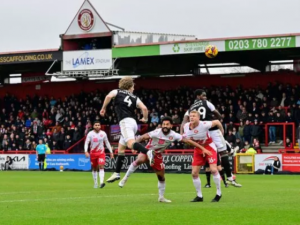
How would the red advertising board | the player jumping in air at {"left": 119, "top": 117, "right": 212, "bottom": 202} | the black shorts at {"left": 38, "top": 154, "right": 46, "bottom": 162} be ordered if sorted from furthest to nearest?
the black shorts at {"left": 38, "top": 154, "right": 46, "bottom": 162} → the red advertising board → the player jumping in air at {"left": 119, "top": 117, "right": 212, "bottom": 202}

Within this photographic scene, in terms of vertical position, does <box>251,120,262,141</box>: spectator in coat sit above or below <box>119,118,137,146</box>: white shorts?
above

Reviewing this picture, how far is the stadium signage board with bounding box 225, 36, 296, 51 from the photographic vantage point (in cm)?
3966

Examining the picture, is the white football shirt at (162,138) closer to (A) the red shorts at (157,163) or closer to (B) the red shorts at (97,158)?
(A) the red shorts at (157,163)

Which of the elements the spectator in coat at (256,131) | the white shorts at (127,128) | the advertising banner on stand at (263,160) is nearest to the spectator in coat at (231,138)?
the spectator in coat at (256,131)

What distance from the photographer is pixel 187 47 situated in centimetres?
4278

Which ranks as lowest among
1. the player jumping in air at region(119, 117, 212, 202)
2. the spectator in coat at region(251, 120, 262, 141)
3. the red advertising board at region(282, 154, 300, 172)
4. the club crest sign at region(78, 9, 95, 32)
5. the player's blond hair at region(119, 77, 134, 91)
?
the red advertising board at region(282, 154, 300, 172)

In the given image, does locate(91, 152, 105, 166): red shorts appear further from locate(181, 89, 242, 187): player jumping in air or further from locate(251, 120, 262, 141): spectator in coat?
locate(251, 120, 262, 141): spectator in coat

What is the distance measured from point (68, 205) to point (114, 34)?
31775mm

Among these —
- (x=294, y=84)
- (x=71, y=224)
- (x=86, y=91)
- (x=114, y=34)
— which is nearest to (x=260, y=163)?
(x=294, y=84)

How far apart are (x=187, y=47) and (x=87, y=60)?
7099 millimetres

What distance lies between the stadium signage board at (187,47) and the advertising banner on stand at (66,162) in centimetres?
786

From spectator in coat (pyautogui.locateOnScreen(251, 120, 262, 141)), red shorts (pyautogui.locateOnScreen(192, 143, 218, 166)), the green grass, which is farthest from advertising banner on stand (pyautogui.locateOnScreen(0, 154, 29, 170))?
red shorts (pyautogui.locateOnScreen(192, 143, 218, 166))

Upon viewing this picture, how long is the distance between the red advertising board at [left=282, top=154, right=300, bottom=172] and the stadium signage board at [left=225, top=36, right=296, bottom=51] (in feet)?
22.2

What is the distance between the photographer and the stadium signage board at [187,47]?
41.6m
